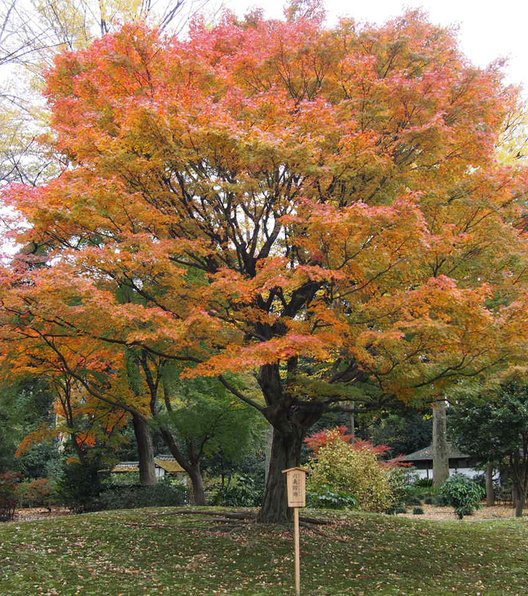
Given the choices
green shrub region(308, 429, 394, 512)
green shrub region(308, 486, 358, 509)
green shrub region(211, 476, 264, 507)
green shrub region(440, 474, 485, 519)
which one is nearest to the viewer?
green shrub region(308, 486, 358, 509)

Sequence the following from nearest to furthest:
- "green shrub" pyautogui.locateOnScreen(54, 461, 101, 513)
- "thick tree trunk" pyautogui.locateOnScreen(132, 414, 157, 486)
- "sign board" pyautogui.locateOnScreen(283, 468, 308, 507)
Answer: "sign board" pyautogui.locateOnScreen(283, 468, 308, 507) < "green shrub" pyautogui.locateOnScreen(54, 461, 101, 513) < "thick tree trunk" pyautogui.locateOnScreen(132, 414, 157, 486)

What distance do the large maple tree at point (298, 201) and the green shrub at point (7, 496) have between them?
31.4 ft

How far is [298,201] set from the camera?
8.01m

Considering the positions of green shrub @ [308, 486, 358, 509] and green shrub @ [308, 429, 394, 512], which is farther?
green shrub @ [308, 429, 394, 512]

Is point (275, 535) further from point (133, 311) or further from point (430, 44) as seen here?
point (430, 44)

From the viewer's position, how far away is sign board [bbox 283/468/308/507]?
6849 mm

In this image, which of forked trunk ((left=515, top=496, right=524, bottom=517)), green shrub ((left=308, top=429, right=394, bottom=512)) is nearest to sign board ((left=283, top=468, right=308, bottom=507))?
green shrub ((left=308, top=429, right=394, bottom=512))

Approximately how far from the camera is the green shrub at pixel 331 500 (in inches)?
600

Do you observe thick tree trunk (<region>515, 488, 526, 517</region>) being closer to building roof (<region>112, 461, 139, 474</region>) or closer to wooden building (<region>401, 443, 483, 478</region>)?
wooden building (<region>401, 443, 483, 478</region>)

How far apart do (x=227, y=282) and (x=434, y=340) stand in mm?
2699

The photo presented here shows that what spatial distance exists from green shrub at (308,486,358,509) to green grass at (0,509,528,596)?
13.1 feet

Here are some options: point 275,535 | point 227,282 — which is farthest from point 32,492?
point 227,282

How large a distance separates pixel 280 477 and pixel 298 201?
16.5 feet

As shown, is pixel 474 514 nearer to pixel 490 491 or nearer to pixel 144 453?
pixel 490 491
